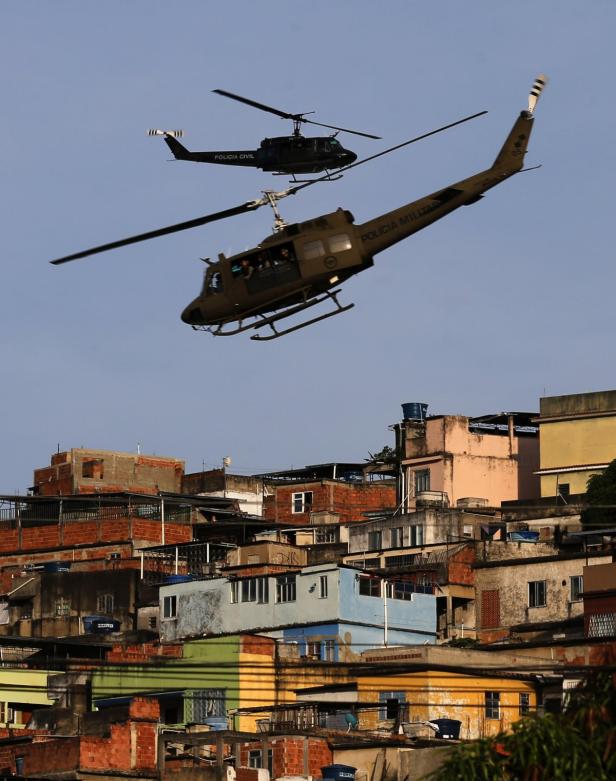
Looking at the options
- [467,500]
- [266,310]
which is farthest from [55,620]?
[266,310]

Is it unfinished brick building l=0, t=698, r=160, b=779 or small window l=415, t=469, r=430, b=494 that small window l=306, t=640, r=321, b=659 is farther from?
small window l=415, t=469, r=430, b=494

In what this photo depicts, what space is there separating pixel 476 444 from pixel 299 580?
92.3ft

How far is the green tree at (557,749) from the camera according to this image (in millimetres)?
36344

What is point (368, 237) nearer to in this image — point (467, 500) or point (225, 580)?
point (225, 580)

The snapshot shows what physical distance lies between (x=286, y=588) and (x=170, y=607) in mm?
7445

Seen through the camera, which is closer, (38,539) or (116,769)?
(116,769)

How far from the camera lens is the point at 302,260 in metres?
49.2

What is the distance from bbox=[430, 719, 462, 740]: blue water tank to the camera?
193 ft

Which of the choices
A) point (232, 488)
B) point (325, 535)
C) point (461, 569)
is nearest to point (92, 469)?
point (232, 488)

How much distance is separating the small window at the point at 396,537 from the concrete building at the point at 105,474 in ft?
87.4

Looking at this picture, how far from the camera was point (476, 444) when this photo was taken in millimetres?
105500

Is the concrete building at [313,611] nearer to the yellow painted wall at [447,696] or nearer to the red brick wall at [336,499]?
the yellow painted wall at [447,696]

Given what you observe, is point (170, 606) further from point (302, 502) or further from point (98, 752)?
point (302, 502)

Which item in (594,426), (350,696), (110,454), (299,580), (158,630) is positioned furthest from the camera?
(110,454)
